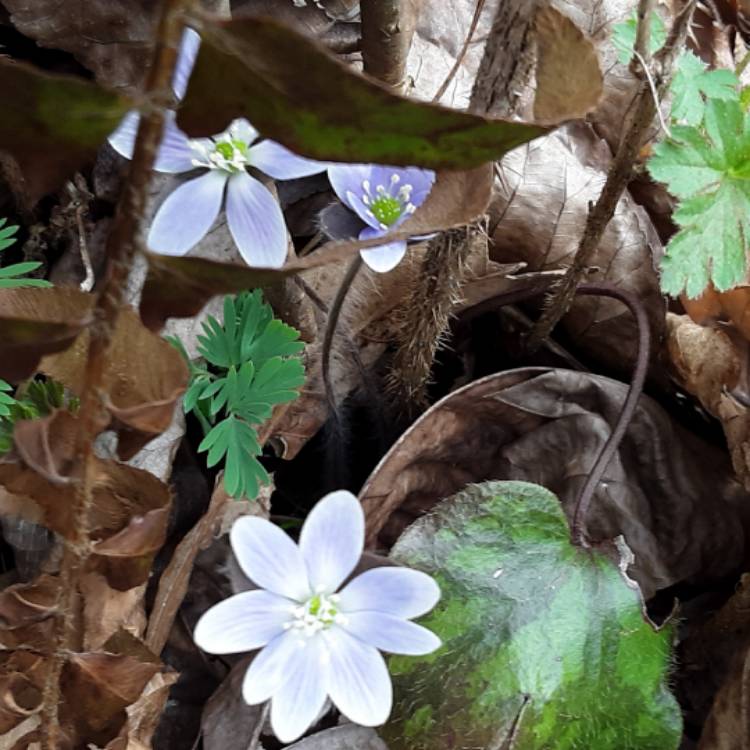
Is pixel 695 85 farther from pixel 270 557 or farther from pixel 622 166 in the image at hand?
pixel 270 557

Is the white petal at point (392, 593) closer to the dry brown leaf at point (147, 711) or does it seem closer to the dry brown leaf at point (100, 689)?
the dry brown leaf at point (100, 689)

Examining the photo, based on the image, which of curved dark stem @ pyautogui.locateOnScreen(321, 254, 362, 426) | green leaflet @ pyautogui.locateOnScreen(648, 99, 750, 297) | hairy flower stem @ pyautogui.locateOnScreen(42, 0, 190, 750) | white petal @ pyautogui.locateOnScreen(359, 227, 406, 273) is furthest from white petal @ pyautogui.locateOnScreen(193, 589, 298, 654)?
green leaflet @ pyautogui.locateOnScreen(648, 99, 750, 297)

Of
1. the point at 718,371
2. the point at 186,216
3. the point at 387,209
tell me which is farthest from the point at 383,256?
the point at 718,371

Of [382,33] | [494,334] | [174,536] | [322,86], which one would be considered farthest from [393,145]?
[494,334]

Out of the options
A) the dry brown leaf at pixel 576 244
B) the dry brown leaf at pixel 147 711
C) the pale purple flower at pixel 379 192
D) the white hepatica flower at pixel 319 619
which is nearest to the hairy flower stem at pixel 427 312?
the pale purple flower at pixel 379 192

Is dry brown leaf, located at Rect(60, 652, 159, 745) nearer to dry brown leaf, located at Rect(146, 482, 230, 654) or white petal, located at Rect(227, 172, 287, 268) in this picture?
dry brown leaf, located at Rect(146, 482, 230, 654)

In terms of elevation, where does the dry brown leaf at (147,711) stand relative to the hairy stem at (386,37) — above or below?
below
